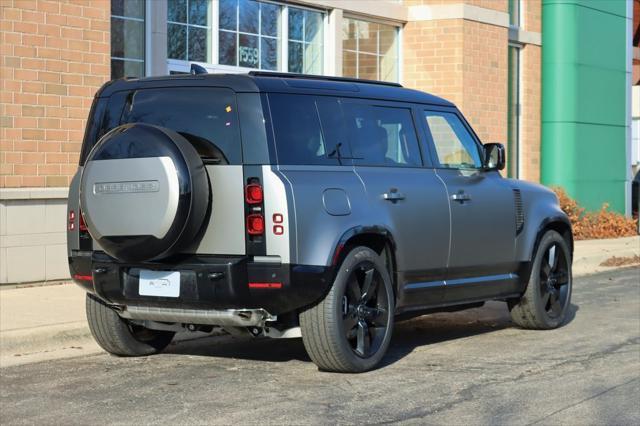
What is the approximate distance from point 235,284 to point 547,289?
12.4ft

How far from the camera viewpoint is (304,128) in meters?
7.76

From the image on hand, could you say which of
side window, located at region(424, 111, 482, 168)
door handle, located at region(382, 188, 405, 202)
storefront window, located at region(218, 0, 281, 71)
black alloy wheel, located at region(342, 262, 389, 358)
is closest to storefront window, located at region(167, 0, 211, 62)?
storefront window, located at region(218, 0, 281, 71)

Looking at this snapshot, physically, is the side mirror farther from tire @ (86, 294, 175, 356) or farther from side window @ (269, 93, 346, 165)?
tire @ (86, 294, 175, 356)

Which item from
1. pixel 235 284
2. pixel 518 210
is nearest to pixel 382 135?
pixel 518 210

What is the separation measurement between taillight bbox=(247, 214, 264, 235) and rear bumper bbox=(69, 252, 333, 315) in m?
0.18

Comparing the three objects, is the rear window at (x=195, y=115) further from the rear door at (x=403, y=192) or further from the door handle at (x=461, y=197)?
the door handle at (x=461, y=197)

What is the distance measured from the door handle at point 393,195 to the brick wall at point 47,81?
535cm

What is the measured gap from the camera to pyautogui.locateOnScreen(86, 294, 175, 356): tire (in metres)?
8.33

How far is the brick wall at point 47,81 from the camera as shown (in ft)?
39.2

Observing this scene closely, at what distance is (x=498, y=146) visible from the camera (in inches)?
369

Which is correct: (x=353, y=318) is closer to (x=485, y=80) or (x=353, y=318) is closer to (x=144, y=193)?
(x=144, y=193)

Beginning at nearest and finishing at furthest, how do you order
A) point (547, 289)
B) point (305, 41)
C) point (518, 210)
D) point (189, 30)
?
point (518, 210) < point (547, 289) < point (189, 30) < point (305, 41)

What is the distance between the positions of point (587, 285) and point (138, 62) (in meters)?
6.30

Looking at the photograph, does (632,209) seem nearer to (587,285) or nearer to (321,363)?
(587,285)
